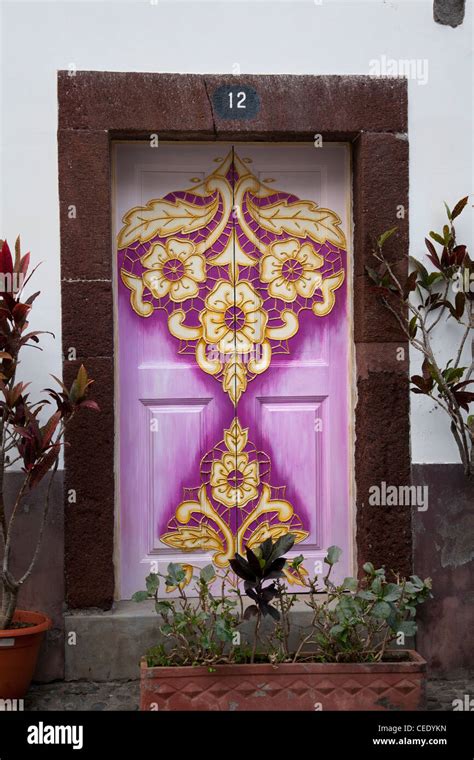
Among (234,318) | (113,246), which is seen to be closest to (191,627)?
(234,318)

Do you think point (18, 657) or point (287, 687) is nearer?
point (287, 687)

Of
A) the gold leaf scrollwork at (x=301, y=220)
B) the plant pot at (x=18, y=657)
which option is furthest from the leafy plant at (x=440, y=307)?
the plant pot at (x=18, y=657)

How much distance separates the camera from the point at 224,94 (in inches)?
172

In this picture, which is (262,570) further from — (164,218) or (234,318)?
(164,218)

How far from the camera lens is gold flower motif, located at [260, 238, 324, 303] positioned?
4617 mm

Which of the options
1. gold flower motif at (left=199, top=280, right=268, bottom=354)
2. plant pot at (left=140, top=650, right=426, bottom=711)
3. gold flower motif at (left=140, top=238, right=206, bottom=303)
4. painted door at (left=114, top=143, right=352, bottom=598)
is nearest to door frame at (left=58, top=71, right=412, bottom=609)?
painted door at (left=114, top=143, right=352, bottom=598)

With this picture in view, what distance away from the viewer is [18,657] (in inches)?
157

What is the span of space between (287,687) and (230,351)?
5.20 feet

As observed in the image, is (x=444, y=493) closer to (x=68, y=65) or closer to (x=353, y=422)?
(x=353, y=422)

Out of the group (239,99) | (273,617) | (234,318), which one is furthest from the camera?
(234,318)

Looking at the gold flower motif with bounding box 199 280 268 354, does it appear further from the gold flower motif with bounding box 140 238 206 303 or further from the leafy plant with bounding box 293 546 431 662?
the leafy plant with bounding box 293 546 431 662

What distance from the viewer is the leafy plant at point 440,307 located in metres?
4.29

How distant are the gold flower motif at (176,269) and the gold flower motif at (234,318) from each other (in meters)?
0.11
